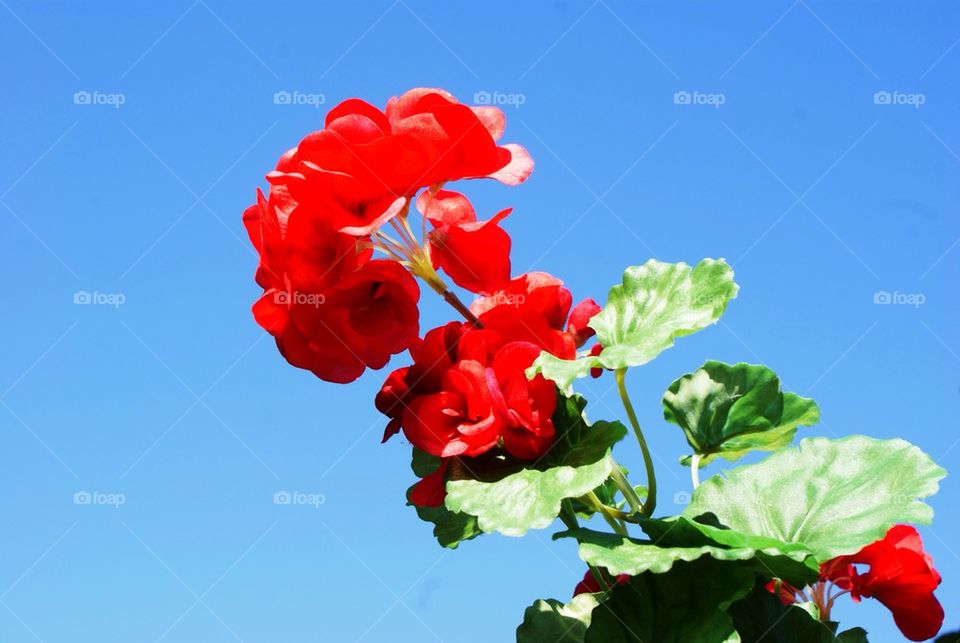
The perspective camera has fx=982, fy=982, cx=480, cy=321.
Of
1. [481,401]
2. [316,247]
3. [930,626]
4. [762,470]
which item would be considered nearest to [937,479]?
[762,470]

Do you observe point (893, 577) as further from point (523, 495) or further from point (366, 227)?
point (366, 227)

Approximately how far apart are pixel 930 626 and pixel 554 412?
2.02 ft

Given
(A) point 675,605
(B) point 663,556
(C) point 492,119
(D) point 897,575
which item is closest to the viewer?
(B) point 663,556

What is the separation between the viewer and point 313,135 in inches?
43.1

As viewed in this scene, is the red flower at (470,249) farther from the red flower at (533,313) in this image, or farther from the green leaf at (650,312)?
the green leaf at (650,312)

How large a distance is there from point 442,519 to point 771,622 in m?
0.44

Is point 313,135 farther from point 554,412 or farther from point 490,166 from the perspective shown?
point 554,412

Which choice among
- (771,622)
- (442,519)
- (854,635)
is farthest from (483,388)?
(854,635)

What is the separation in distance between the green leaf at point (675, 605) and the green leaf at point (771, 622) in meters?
0.09

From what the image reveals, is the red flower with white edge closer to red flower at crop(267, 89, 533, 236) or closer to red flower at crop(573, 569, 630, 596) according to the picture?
red flower at crop(267, 89, 533, 236)

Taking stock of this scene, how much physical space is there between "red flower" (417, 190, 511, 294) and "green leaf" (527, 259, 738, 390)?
131 millimetres

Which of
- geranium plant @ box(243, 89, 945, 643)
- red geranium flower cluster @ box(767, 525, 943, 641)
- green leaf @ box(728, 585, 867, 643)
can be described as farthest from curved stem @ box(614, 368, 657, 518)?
red geranium flower cluster @ box(767, 525, 943, 641)

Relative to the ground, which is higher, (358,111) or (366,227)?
(358,111)

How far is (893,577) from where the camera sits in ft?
4.24
